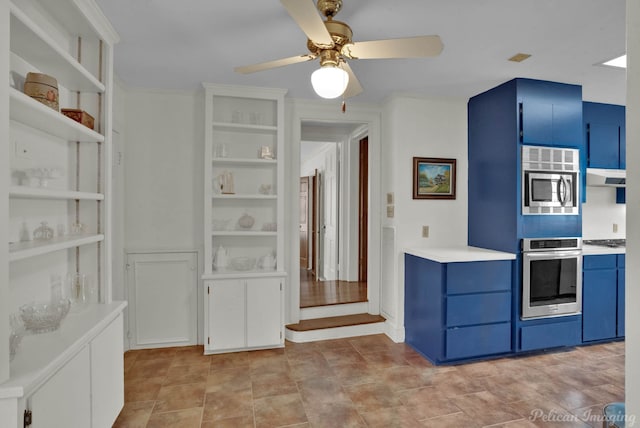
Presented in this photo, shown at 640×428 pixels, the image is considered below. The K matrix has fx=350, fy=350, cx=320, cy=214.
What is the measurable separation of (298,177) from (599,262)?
10.3 ft

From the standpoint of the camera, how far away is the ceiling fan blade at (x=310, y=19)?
137cm

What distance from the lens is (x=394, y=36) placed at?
2.37 metres

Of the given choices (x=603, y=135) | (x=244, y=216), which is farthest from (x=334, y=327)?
(x=603, y=135)

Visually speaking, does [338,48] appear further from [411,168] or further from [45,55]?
[411,168]

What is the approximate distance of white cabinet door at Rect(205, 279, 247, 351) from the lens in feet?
10.7

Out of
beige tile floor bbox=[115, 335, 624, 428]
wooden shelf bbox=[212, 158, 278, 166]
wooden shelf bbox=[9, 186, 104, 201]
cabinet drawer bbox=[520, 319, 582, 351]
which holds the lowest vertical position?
beige tile floor bbox=[115, 335, 624, 428]

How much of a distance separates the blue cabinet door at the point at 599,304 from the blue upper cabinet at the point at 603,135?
1233 mm

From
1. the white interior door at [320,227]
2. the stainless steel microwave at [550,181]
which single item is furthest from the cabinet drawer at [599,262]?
the white interior door at [320,227]

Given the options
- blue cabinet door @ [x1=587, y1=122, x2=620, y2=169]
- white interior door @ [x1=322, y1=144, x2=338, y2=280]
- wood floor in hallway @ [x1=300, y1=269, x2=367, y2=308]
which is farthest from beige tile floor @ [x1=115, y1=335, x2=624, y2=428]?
white interior door @ [x1=322, y1=144, x2=338, y2=280]

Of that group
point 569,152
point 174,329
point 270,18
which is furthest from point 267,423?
point 569,152

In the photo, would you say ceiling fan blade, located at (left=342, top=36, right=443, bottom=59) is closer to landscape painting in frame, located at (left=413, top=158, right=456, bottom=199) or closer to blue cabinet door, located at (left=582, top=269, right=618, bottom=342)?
landscape painting in frame, located at (left=413, top=158, right=456, bottom=199)

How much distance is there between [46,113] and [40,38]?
32cm

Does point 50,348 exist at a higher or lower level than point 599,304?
higher

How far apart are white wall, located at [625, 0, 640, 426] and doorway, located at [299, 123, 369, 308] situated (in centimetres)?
349
